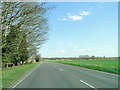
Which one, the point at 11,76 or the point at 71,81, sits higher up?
the point at 71,81

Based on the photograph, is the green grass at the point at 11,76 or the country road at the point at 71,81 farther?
the green grass at the point at 11,76

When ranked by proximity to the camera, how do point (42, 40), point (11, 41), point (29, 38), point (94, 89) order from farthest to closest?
point (42, 40)
point (29, 38)
point (11, 41)
point (94, 89)

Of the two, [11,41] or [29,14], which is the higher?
[29,14]

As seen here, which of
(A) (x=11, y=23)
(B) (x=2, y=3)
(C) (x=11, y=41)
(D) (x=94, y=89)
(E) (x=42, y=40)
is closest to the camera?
(D) (x=94, y=89)

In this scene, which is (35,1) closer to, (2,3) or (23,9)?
(23,9)

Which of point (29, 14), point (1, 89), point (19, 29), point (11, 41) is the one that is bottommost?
point (1, 89)

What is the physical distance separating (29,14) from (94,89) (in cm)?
953

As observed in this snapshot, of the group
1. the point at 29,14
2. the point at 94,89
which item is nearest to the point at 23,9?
the point at 29,14

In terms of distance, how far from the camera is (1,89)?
753 cm

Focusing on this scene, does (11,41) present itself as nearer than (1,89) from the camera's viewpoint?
No

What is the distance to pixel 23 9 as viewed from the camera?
507 inches

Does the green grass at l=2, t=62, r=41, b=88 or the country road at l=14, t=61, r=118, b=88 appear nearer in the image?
the country road at l=14, t=61, r=118, b=88

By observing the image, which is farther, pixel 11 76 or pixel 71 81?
pixel 11 76

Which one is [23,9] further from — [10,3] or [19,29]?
[19,29]
